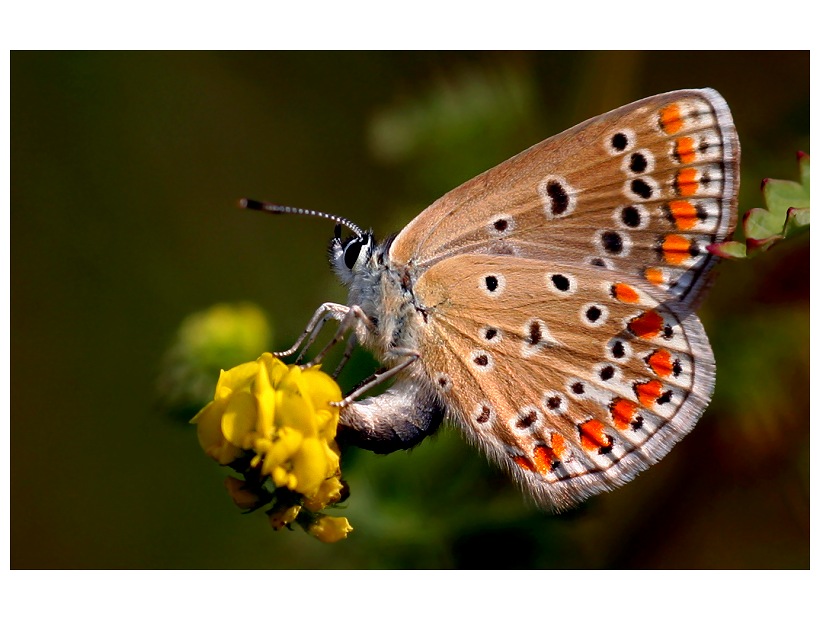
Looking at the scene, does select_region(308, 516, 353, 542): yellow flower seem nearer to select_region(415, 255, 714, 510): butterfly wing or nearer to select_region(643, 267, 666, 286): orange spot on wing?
select_region(415, 255, 714, 510): butterfly wing

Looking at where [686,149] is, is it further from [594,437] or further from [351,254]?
[351,254]

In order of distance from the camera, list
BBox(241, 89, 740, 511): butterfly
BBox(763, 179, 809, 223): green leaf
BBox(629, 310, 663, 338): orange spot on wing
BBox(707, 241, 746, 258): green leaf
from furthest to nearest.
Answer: BBox(629, 310, 663, 338): orange spot on wing < BBox(241, 89, 740, 511): butterfly < BBox(763, 179, 809, 223): green leaf < BBox(707, 241, 746, 258): green leaf

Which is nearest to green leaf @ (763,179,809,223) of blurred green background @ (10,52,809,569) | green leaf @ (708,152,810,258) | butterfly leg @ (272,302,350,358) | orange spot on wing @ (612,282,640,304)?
green leaf @ (708,152,810,258)

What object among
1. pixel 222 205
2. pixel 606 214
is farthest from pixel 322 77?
pixel 606 214

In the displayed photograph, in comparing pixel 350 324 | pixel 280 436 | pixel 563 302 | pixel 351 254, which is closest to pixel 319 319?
pixel 350 324

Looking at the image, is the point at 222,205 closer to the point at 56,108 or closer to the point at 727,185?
the point at 56,108
